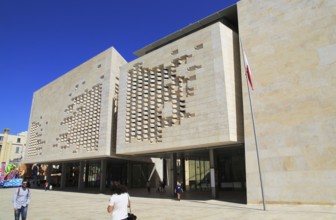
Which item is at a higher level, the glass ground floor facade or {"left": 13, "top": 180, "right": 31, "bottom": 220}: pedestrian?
the glass ground floor facade

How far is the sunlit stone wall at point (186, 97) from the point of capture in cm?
2131

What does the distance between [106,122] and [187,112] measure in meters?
12.6

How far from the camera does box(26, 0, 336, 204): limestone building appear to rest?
1708cm

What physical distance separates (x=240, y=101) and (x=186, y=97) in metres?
4.46

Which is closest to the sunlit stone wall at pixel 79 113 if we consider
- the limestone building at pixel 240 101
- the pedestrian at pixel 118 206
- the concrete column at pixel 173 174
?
the limestone building at pixel 240 101

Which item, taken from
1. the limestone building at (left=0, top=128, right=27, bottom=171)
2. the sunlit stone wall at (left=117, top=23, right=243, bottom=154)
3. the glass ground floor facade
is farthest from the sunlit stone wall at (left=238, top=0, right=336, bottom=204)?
the limestone building at (left=0, top=128, right=27, bottom=171)

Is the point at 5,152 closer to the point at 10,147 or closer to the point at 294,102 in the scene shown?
the point at 10,147

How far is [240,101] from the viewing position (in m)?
22.3

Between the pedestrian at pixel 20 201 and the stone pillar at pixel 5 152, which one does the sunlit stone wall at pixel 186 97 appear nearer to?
the pedestrian at pixel 20 201

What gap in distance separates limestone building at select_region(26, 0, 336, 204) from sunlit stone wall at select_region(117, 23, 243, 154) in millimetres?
89

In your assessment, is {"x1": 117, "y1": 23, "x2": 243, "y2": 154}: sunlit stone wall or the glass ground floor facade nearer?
{"x1": 117, "y1": 23, "x2": 243, "y2": 154}: sunlit stone wall

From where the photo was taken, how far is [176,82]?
25312 mm

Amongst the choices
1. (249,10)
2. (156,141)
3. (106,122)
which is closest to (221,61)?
(249,10)

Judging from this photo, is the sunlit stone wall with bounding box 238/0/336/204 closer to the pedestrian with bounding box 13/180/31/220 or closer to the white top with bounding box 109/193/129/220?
the white top with bounding box 109/193/129/220
